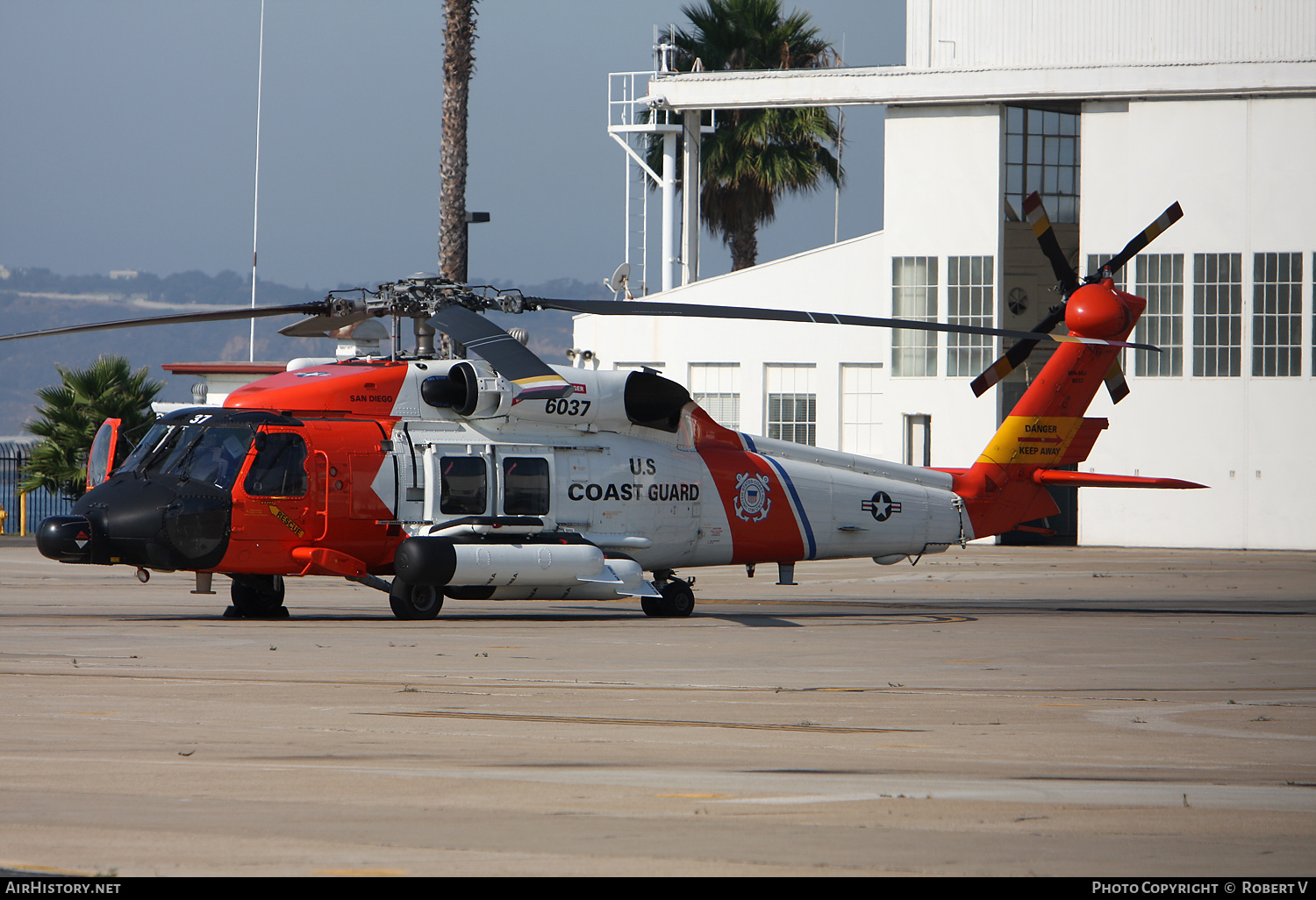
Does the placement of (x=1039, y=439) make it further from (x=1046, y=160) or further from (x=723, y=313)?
(x=1046, y=160)

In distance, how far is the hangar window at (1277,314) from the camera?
106 ft

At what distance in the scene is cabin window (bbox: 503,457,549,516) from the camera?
16.0 m

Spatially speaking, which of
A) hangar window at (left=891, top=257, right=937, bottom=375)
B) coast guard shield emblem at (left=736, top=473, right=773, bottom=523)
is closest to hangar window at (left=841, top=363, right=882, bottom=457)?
hangar window at (left=891, top=257, right=937, bottom=375)

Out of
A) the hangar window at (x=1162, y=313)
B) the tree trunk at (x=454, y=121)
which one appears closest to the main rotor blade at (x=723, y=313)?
the tree trunk at (x=454, y=121)

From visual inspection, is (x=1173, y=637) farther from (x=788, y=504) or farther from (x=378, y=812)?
(x=378, y=812)

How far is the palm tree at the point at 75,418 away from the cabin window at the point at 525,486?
18225 mm

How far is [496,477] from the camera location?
630 inches

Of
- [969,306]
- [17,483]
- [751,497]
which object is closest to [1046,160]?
[969,306]

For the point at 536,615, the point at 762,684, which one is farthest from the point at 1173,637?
the point at 536,615

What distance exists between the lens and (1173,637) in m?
14.5

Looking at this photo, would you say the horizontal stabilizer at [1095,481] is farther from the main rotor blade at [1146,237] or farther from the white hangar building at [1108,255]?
the white hangar building at [1108,255]

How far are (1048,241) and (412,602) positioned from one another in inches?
402

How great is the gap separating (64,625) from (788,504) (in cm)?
845

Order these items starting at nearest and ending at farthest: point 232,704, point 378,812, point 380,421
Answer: point 378,812 < point 232,704 < point 380,421
